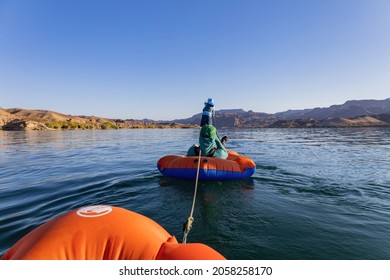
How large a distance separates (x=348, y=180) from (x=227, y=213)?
633cm

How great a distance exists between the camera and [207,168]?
8.86 m

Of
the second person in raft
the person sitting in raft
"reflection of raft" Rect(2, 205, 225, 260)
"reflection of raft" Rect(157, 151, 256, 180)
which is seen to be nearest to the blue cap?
the person sitting in raft

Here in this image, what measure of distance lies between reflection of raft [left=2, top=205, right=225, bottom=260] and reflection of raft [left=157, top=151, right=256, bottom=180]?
6184mm

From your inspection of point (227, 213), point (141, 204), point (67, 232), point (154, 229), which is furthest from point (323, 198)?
point (67, 232)

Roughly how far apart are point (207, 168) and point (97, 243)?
21.7 ft

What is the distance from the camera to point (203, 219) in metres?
5.56

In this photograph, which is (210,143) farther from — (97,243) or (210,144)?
(97,243)

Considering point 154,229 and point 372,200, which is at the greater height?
point 154,229

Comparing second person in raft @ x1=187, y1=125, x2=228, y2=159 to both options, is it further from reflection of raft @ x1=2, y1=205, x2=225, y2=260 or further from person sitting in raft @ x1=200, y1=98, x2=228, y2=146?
reflection of raft @ x1=2, y1=205, x2=225, y2=260

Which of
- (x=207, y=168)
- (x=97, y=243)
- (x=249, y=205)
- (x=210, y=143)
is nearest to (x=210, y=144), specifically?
(x=210, y=143)

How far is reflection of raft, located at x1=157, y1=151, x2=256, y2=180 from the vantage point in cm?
892

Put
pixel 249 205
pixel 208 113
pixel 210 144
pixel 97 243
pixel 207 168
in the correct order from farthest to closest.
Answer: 1. pixel 208 113
2. pixel 210 144
3. pixel 207 168
4. pixel 249 205
5. pixel 97 243

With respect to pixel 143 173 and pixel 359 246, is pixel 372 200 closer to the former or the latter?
pixel 359 246
